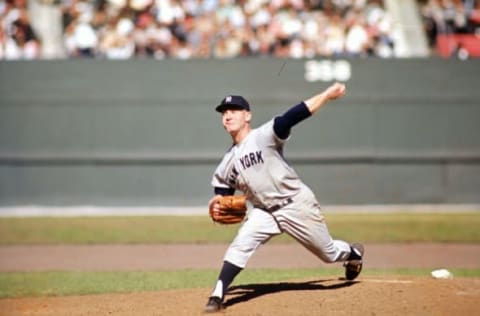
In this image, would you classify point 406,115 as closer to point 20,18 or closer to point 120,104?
point 120,104

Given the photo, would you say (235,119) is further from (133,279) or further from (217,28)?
(217,28)

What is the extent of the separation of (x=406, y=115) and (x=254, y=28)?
10.9 feet

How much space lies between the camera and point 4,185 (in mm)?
18625

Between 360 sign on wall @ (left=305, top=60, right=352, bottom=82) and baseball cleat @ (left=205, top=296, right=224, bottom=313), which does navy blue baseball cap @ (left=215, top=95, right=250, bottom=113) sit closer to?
baseball cleat @ (left=205, top=296, right=224, bottom=313)

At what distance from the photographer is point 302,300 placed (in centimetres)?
797

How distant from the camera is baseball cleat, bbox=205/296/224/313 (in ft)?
25.0

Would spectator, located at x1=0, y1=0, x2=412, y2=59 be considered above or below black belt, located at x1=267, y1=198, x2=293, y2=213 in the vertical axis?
above

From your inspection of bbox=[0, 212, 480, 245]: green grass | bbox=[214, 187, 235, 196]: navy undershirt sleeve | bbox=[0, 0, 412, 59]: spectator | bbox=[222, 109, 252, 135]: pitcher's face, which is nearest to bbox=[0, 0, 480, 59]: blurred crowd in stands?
bbox=[0, 0, 412, 59]: spectator

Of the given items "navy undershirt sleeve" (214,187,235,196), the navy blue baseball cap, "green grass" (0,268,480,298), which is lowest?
"green grass" (0,268,480,298)

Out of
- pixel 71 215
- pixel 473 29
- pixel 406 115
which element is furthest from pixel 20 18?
pixel 473 29

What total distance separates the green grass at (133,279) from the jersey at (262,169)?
1937mm

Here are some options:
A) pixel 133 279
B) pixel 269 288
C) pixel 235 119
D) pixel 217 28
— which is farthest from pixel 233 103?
pixel 217 28

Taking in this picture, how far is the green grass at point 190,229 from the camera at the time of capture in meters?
14.2

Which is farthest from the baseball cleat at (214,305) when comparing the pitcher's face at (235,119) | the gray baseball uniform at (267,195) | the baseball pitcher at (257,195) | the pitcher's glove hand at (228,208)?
the pitcher's face at (235,119)
